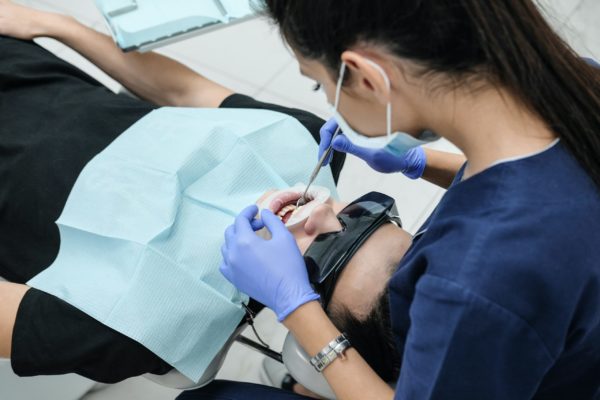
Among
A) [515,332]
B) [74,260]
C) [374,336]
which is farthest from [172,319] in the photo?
[515,332]

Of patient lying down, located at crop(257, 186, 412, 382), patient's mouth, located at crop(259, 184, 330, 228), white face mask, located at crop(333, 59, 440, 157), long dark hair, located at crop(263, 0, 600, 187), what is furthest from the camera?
patient's mouth, located at crop(259, 184, 330, 228)

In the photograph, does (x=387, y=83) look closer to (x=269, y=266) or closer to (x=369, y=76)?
(x=369, y=76)

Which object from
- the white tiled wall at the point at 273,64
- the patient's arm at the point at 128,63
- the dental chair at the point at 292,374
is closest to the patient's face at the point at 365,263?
the dental chair at the point at 292,374

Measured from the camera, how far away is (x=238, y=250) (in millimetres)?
1111

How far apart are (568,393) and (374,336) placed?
319 mm

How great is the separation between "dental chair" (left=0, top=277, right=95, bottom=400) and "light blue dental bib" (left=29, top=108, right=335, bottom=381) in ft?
0.87

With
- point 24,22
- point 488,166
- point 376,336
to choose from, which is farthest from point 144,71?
point 488,166

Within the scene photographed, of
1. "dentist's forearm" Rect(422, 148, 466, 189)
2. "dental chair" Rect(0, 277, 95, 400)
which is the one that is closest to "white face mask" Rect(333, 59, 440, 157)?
"dentist's forearm" Rect(422, 148, 466, 189)

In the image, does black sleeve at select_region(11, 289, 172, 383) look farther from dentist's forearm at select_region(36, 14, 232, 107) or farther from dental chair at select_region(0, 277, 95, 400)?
dentist's forearm at select_region(36, 14, 232, 107)

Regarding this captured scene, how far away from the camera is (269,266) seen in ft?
3.57

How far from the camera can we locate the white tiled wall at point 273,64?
2.12 meters

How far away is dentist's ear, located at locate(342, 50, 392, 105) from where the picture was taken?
767mm

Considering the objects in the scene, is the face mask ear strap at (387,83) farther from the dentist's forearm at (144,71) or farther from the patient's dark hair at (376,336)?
the dentist's forearm at (144,71)

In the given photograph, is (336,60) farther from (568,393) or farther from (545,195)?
(568,393)
